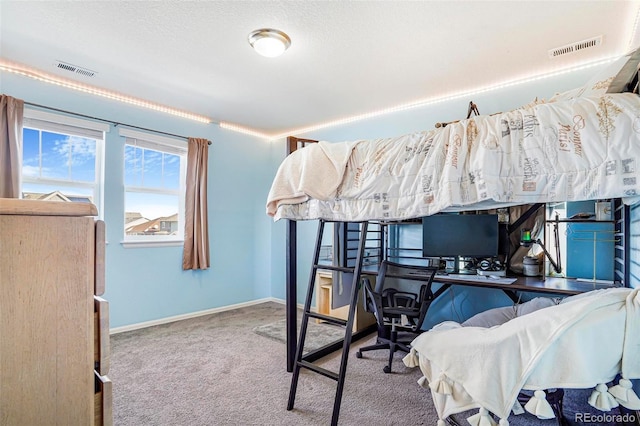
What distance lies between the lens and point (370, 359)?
115 inches

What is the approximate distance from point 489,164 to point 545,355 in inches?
31.7

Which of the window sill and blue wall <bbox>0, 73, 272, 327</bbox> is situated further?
the window sill

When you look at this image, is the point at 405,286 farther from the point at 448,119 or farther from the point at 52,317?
the point at 52,317

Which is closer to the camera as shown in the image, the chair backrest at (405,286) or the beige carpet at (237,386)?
the beige carpet at (237,386)

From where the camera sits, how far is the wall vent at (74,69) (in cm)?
286

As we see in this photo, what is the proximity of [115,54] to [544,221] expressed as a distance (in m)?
3.93

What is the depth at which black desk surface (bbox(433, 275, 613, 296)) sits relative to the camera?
2289 millimetres

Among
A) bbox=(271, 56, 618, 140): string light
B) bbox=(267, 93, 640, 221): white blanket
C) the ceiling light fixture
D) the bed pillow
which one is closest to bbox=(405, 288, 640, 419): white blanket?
bbox=(267, 93, 640, 221): white blanket

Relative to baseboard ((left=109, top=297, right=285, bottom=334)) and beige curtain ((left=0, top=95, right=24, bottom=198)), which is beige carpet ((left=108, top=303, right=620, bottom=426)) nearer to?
baseboard ((left=109, top=297, right=285, bottom=334))

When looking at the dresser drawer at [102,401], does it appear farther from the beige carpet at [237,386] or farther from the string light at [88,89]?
the string light at [88,89]

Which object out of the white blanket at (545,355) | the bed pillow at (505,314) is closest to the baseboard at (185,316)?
the bed pillow at (505,314)

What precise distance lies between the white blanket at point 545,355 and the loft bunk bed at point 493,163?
1.57ft

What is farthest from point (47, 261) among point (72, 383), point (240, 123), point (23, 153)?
point (240, 123)

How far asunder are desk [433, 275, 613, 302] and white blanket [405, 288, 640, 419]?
41.8 inches
